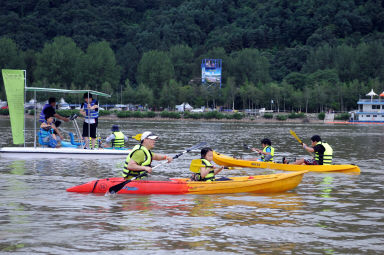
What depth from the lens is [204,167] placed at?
15.2 m

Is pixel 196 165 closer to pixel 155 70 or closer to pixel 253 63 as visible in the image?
pixel 155 70

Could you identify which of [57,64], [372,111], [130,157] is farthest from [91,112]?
[57,64]

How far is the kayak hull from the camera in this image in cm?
1529

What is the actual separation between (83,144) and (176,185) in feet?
34.1

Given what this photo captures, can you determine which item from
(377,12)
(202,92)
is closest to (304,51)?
(377,12)

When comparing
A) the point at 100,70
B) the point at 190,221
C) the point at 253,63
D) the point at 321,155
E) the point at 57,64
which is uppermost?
the point at 253,63

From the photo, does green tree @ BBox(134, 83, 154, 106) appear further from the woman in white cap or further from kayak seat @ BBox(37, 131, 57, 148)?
the woman in white cap

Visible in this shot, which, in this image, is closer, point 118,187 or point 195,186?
point 118,187

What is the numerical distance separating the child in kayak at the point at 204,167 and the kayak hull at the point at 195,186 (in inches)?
9.7

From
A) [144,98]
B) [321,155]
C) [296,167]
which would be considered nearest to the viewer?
[321,155]

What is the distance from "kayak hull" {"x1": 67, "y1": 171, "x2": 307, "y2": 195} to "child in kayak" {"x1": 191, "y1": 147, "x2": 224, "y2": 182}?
25 centimetres

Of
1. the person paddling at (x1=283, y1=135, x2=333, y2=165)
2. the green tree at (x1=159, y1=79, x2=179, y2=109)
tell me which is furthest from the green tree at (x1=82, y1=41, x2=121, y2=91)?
the person paddling at (x1=283, y1=135, x2=333, y2=165)

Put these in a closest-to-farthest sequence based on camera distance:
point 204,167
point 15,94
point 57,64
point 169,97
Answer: point 204,167
point 15,94
point 169,97
point 57,64

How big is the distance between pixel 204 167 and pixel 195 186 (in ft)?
1.97
